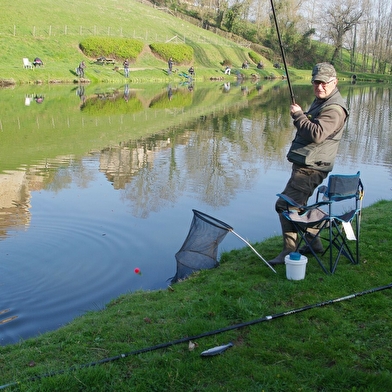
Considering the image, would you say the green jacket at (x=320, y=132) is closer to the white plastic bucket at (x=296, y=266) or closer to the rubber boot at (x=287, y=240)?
the rubber boot at (x=287, y=240)

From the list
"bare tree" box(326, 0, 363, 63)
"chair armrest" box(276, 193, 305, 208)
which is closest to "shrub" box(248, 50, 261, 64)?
"bare tree" box(326, 0, 363, 63)

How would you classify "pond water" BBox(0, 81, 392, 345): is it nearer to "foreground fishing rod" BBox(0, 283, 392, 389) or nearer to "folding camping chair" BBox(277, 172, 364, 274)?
"folding camping chair" BBox(277, 172, 364, 274)

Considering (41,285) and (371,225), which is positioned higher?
(371,225)

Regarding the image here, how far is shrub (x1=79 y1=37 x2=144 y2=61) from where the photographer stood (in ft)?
161

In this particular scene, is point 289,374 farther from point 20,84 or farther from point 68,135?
point 20,84

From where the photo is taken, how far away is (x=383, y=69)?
3693 inches

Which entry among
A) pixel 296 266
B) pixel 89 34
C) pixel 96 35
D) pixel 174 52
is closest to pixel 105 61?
pixel 89 34

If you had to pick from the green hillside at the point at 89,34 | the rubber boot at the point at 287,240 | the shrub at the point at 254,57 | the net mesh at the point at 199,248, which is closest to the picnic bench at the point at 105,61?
the green hillside at the point at 89,34

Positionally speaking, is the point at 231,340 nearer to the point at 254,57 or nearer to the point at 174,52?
the point at 174,52

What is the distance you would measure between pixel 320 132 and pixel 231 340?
2416mm

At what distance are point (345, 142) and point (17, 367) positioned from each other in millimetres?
16970

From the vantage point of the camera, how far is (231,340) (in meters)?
4.33

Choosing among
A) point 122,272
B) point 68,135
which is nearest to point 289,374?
point 122,272

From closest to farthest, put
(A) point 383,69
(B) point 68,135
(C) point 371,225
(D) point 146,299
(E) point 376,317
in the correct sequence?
(E) point 376,317 < (D) point 146,299 < (C) point 371,225 < (B) point 68,135 < (A) point 383,69
